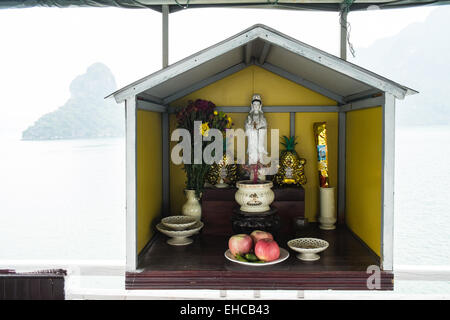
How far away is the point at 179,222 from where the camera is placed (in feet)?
7.50

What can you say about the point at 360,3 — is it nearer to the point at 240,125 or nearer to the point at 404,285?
the point at 240,125

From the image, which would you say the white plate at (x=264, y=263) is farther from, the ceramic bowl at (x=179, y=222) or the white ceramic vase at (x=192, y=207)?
the white ceramic vase at (x=192, y=207)

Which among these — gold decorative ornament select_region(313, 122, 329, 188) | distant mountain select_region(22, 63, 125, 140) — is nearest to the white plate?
gold decorative ornament select_region(313, 122, 329, 188)

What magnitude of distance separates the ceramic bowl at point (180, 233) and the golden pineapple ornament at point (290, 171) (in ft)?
1.98

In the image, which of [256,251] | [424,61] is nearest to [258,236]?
[256,251]

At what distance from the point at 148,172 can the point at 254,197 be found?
24.5 inches

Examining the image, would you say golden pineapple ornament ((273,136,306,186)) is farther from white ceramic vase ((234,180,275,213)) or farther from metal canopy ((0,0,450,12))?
metal canopy ((0,0,450,12))

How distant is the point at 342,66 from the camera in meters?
1.74

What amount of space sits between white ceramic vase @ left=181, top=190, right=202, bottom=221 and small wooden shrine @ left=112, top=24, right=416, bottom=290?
0.33 ft

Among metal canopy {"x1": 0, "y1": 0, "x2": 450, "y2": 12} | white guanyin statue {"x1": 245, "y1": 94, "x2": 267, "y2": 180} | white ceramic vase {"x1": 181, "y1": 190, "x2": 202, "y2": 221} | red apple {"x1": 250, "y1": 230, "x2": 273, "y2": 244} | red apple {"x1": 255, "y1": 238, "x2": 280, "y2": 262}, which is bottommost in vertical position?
red apple {"x1": 255, "y1": 238, "x2": 280, "y2": 262}

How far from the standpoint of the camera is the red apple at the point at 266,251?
1.83 meters

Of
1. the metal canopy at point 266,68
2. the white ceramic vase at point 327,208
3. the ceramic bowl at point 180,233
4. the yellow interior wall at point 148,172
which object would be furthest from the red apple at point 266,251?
the metal canopy at point 266,68

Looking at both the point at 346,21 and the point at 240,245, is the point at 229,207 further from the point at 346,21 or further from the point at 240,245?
the point at 346,21

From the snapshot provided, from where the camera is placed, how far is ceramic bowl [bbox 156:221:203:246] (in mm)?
2139
